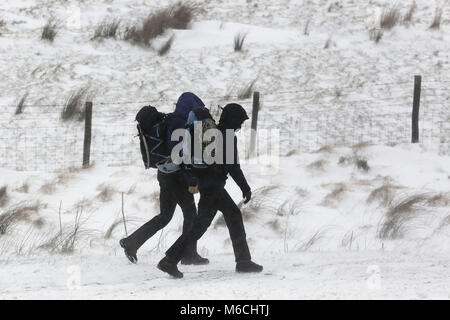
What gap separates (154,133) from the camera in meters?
6.04

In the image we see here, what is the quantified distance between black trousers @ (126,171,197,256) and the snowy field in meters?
0.29

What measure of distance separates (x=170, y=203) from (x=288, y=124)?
7.02 metres

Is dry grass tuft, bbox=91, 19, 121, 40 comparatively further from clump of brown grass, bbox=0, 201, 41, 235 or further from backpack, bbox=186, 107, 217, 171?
backpack, bbox=186, 107, 217, 171

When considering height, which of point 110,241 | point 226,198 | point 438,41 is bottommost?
point 110,241

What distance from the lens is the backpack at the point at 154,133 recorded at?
5984 millimetres

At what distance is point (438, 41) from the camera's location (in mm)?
15844

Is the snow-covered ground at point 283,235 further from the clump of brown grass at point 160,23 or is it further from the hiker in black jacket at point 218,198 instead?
the clump of brown grass at point 160,23

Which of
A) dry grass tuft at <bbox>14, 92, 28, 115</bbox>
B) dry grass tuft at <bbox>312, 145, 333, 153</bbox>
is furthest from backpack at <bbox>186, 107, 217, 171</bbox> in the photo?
dry grass tuft at <bbox>14, 92, 28, 115</bbox>

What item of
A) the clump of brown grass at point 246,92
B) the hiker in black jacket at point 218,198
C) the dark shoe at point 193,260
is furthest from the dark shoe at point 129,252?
the clump of brown grass at point 246,92

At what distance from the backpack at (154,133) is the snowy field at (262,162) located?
38.2 inches

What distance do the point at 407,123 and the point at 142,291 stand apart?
8826mm

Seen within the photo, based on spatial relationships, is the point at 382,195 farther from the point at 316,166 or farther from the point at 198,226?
the point at 198,226

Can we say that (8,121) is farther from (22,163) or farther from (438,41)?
(438,41)
